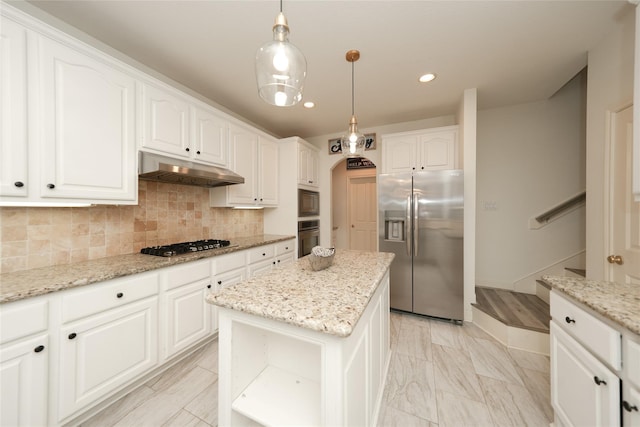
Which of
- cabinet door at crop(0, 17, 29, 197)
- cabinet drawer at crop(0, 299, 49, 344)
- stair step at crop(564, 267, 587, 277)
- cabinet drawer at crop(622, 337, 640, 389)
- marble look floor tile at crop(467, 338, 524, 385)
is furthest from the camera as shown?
stair step at crop(564, 267, 587, 277)

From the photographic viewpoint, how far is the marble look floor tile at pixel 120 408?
1365mm

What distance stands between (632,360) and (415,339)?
1.63 metres

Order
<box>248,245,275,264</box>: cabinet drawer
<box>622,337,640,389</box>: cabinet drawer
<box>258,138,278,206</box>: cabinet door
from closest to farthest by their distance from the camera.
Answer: <box>622,337,640,389</box>: cabinet drawer
<box>248,245,275,264</box>: cabinet drawer
<box>258,138,278,206</box>: cabinet door

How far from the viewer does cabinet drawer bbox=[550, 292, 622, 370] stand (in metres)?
0.87

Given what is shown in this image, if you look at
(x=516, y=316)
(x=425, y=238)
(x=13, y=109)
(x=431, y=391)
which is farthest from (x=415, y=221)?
(x=13, y=109)

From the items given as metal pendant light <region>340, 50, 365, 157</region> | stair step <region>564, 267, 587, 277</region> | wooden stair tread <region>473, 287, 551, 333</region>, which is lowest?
wooden stair tread <region>473, 287, 551, 333</region>

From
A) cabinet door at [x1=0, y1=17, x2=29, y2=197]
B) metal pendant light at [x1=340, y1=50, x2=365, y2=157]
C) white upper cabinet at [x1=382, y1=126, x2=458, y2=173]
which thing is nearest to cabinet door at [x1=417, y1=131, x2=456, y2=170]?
white upper cabinet at [x1=382, y1=126, x2=458, y2=173]

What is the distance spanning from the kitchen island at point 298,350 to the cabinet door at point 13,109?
1.32m

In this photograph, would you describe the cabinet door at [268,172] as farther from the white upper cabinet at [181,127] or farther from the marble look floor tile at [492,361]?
the marble look floor tile at [492,361]

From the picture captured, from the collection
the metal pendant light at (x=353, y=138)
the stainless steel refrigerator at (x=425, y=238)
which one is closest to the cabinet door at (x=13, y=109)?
the metal pendant light at (x=353, y=138)

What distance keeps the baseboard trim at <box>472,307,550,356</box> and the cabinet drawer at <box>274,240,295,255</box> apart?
249 centimetres

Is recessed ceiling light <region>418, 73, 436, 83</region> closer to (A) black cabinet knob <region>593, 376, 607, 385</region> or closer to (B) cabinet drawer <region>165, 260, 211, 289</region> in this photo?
(A) black cabinet knob <region>593, 376, 607, 385</region>

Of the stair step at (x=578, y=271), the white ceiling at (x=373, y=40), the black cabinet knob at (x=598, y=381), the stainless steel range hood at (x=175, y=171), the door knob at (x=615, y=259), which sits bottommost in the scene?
the black cabinet knob at (x=598, y=381)

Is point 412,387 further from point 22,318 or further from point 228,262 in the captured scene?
point 22,318
